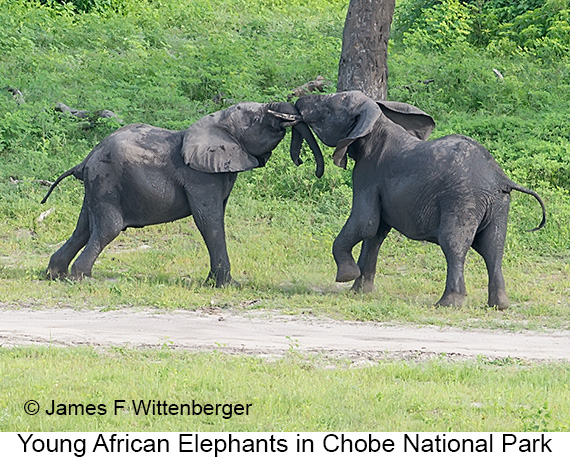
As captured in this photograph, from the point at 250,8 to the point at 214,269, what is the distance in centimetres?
1452

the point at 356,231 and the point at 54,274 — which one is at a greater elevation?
Result: the point at 356,231

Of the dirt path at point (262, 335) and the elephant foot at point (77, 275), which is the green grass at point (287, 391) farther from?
the elephant foot at point (77, 275)

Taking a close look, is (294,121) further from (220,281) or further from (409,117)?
(220,281)

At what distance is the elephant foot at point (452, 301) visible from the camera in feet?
35.9

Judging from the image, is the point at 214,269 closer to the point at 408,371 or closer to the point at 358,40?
the point at 408,371

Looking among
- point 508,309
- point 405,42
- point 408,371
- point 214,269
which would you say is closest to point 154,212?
point 214,269

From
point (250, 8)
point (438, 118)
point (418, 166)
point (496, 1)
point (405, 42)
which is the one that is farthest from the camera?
point (250, 8)

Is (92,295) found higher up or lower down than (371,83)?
lower down

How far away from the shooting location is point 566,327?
33.8 feet

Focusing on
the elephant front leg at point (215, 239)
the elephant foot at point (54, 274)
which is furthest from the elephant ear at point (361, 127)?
the elephant foot at point (54, 274)

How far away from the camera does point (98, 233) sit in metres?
11.9

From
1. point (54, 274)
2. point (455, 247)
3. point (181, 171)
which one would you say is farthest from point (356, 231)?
point (54, 274)

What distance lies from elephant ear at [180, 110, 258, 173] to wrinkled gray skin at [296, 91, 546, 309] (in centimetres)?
81

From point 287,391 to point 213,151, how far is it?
4.76m
